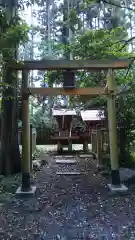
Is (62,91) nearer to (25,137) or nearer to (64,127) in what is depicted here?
(25,137)

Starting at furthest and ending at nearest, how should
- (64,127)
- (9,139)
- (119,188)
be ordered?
(64,127) → (9,139) → (119,188)

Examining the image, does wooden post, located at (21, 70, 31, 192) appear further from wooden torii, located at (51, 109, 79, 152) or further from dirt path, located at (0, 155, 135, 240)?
wooden torii, located at (51, 109, 79, 152)

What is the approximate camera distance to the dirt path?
288 centimetres

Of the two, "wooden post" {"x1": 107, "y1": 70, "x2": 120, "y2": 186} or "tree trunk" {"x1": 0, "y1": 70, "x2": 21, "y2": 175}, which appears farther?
"tree trunk" {"x1": 0, "y1": 70, "x2": 21, "y2": 175}

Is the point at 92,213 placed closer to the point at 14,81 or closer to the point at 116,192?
the point at 116,192

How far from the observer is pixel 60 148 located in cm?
1093

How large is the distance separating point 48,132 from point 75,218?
11630 mm

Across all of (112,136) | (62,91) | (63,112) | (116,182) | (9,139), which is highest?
(62,91)

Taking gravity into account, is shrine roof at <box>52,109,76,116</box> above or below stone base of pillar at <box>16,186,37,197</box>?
above

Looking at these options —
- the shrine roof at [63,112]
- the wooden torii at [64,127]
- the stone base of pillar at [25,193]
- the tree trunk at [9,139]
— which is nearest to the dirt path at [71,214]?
the stone base of pillar at [25,193]

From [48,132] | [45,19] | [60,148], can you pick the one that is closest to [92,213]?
[60,148]

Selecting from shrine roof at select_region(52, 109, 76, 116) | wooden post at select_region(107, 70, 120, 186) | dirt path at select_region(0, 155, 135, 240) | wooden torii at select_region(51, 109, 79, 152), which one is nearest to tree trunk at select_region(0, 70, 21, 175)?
dirt path at select_region(0, 155, 135, 240)

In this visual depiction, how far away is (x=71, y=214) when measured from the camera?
11.8 ft

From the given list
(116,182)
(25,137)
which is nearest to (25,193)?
(25,137)
